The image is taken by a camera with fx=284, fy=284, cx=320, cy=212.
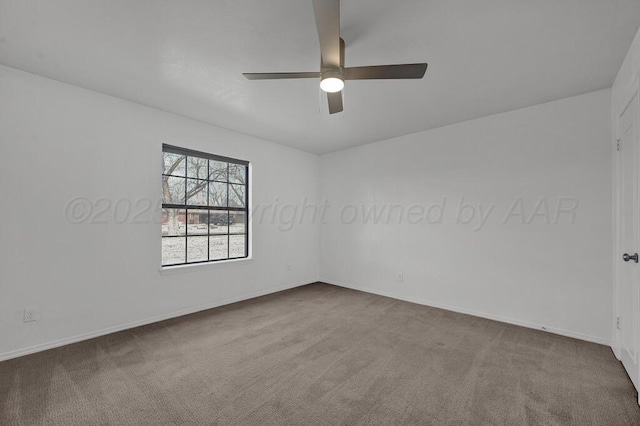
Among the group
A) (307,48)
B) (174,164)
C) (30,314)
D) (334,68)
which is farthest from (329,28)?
(30,314)

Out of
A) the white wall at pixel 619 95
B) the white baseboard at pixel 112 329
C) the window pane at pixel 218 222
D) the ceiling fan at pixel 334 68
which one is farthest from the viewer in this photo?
the window pane at pixel 218 222

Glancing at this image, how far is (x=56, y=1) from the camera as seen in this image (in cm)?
181

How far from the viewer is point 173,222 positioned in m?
3.76

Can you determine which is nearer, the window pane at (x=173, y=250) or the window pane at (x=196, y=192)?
the window pane at (x=173, y=250)

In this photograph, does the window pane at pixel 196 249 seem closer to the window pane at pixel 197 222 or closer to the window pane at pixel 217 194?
the window pane at pixel 197 222

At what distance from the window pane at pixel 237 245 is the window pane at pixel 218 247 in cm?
9

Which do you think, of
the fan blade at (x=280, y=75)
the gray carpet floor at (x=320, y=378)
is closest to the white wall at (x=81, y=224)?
the gray carpet floor at (x=320, y=378)

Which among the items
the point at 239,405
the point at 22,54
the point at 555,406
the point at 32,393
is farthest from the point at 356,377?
the point at 22,54

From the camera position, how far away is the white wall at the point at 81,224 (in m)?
2.58

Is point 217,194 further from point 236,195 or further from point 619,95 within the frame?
point 619,95

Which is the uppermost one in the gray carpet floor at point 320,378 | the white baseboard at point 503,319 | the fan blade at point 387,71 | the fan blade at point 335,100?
the fan blade at point 387,71

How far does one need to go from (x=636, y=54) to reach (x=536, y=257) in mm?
2100

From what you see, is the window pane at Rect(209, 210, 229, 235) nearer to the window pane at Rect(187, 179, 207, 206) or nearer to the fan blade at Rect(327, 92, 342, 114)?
the window pane at Rect(187, 179, 207, 206)

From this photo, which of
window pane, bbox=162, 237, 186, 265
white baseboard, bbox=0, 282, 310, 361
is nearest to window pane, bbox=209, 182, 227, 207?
window pane, bbox=162, 237, 186, 265
